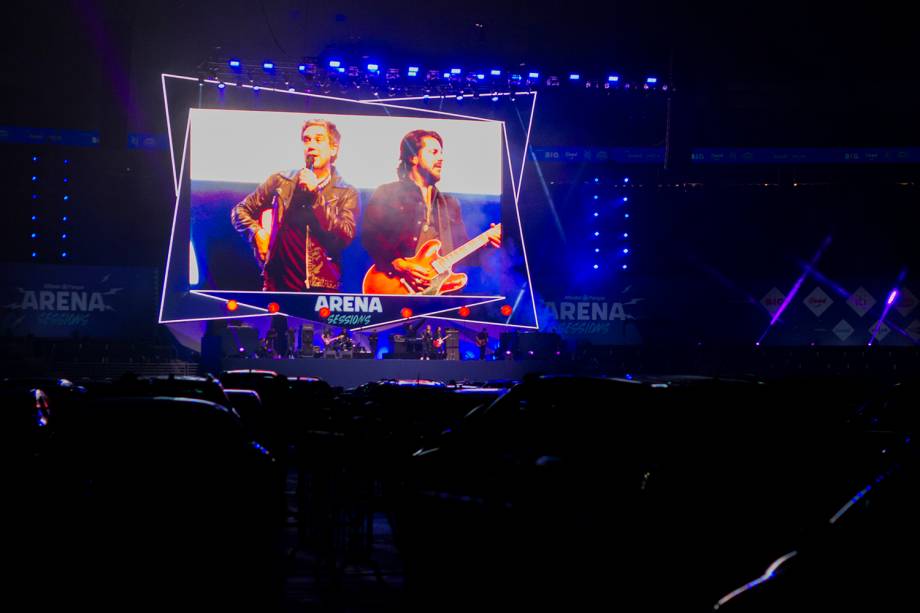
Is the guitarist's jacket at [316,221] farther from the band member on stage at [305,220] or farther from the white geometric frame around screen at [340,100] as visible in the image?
the white geometric frame around screen at [340,100]

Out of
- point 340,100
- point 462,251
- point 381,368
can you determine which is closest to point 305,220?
point 340,100

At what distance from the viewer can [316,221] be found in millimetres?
27281

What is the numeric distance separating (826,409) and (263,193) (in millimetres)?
22290

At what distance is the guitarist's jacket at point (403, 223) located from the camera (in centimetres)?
2769

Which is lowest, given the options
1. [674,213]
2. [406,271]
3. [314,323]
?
[314,323]

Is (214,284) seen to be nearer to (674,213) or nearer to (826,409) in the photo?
(674,213)

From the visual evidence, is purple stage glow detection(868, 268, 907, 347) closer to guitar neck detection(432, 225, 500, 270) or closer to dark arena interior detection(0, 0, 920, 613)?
dark arena interior detection(0, 0, 920, 613)

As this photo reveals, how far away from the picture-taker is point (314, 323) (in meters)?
27.7

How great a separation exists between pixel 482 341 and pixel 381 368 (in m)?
4.91

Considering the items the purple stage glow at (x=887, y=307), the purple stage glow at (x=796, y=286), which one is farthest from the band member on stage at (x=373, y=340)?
the purple stage glow at (x=887, y=307)

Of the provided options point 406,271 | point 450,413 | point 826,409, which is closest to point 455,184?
point 406,271

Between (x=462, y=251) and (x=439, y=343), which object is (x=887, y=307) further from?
(x=439, y=343)

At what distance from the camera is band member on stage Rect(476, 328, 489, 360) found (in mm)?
27883

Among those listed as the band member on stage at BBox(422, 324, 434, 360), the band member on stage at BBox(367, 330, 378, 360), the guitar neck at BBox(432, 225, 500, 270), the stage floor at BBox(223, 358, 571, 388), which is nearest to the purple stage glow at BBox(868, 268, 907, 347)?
the stage floor at BBox(223, 358, 571, 388)
